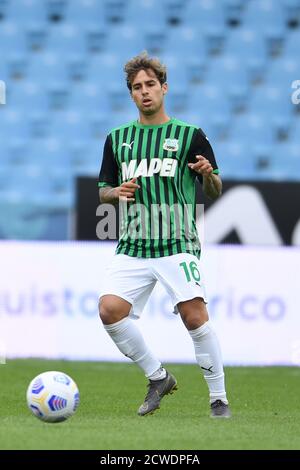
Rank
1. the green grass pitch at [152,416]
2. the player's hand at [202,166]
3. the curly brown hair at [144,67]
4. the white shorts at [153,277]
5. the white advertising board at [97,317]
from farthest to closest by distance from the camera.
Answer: the white advertising board at [97,317], the curly brown hair at [144,67], the white shorts at [153,277], the player's hand at [202,166], the green grass pitch at [152,416]

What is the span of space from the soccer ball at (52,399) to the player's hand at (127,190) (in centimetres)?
115

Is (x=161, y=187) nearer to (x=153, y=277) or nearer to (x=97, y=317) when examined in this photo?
(x=153, y=277)

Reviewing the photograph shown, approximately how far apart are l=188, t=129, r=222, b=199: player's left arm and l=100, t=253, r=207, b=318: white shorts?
1.43ft

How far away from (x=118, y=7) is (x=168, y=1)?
29.2 inches

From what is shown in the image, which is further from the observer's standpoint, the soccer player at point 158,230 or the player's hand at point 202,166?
the soccer player at point 158,230

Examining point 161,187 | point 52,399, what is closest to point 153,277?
point 161,187

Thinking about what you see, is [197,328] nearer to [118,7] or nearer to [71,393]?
[71,393]

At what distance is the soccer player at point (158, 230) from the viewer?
258 inches

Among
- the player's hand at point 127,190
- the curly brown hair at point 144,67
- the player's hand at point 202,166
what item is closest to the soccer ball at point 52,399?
the player's hand at point 127,190

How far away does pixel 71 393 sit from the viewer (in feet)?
19.7

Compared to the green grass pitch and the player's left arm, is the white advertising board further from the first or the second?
the player's left arm

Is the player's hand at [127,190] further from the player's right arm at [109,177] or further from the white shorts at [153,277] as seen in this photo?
the white shorts at [153,277]

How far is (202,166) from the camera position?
6.42 meters
